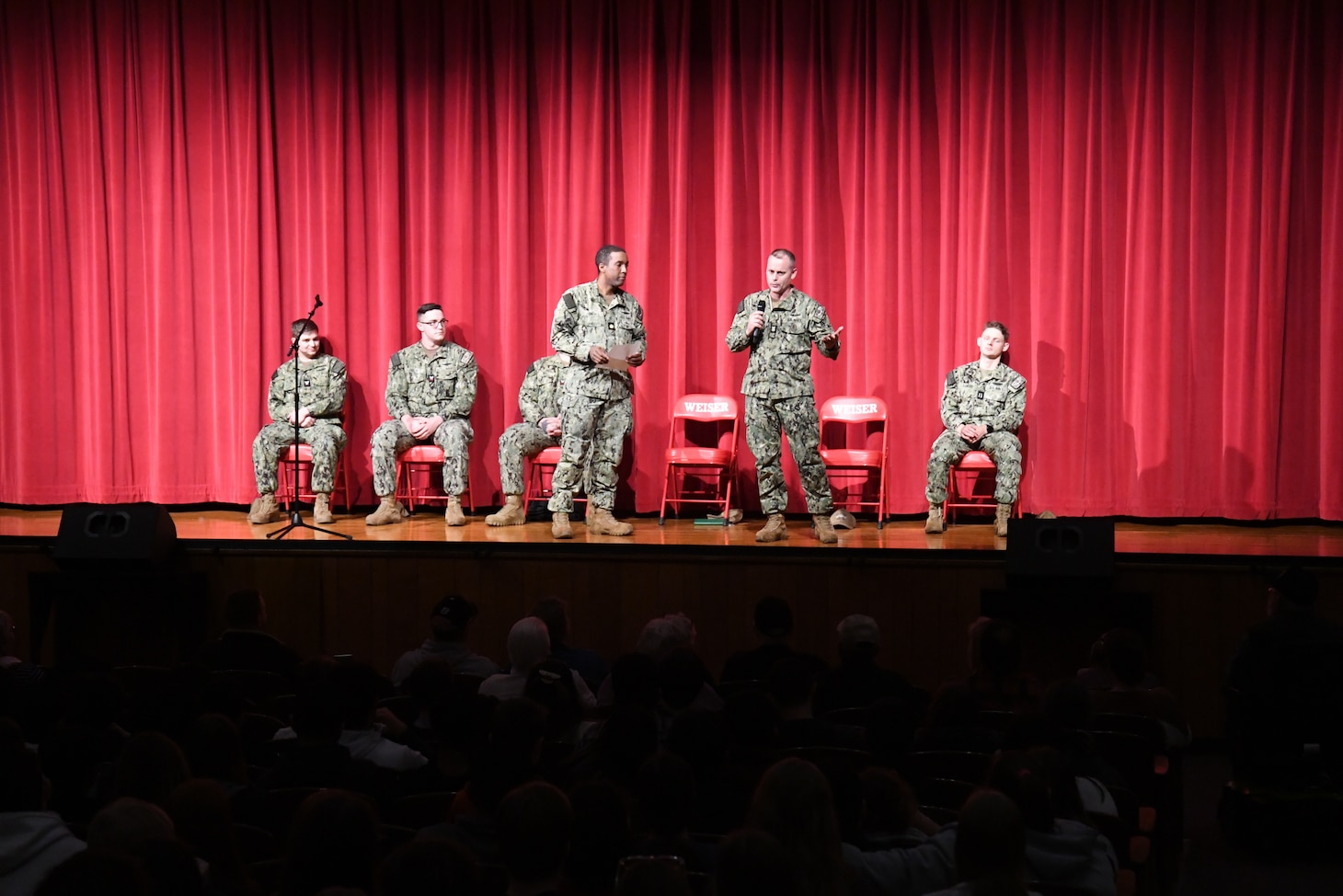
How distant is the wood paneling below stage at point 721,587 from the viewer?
19.4ft

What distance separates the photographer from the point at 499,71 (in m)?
8.82

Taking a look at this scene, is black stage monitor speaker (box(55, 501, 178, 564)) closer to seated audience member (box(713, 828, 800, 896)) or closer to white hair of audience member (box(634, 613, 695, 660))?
white hair of audience member (box(634, 613, 695, 660))

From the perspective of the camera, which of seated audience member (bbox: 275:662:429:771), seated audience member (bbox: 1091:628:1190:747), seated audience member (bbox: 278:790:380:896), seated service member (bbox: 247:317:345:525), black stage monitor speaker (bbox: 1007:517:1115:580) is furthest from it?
seated service member (bbox: 247:317:345:525)

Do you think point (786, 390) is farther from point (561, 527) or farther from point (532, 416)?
point (532, 416)

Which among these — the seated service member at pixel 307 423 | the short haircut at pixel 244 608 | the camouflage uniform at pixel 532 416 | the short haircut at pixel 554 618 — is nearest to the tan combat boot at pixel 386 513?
the seated service member at pixel 307 423

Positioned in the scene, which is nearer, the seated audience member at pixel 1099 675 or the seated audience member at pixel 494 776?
the seated audience member at pixel 494 776

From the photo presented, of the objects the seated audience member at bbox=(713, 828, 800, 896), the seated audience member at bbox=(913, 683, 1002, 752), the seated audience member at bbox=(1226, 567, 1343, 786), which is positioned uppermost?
the seated audience member at bbox=(713, 828, 800, 896)

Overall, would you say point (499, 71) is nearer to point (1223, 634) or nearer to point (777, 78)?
point (777, 78)

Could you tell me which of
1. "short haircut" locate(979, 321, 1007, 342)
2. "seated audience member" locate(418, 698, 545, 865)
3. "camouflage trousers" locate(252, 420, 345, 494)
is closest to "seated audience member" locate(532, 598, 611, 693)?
"seated audience member" locate(418, 698, 545, 865)

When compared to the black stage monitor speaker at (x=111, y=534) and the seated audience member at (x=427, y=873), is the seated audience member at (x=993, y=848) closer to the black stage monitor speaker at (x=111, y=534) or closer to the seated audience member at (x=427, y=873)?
the seated audience member at (x=427, y=873)

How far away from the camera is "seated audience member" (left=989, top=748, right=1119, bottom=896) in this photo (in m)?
2.59

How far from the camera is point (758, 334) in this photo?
7.06 metres

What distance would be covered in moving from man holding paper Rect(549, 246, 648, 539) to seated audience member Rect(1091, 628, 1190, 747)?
3296 mm

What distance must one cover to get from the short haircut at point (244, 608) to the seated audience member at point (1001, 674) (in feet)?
8.50
